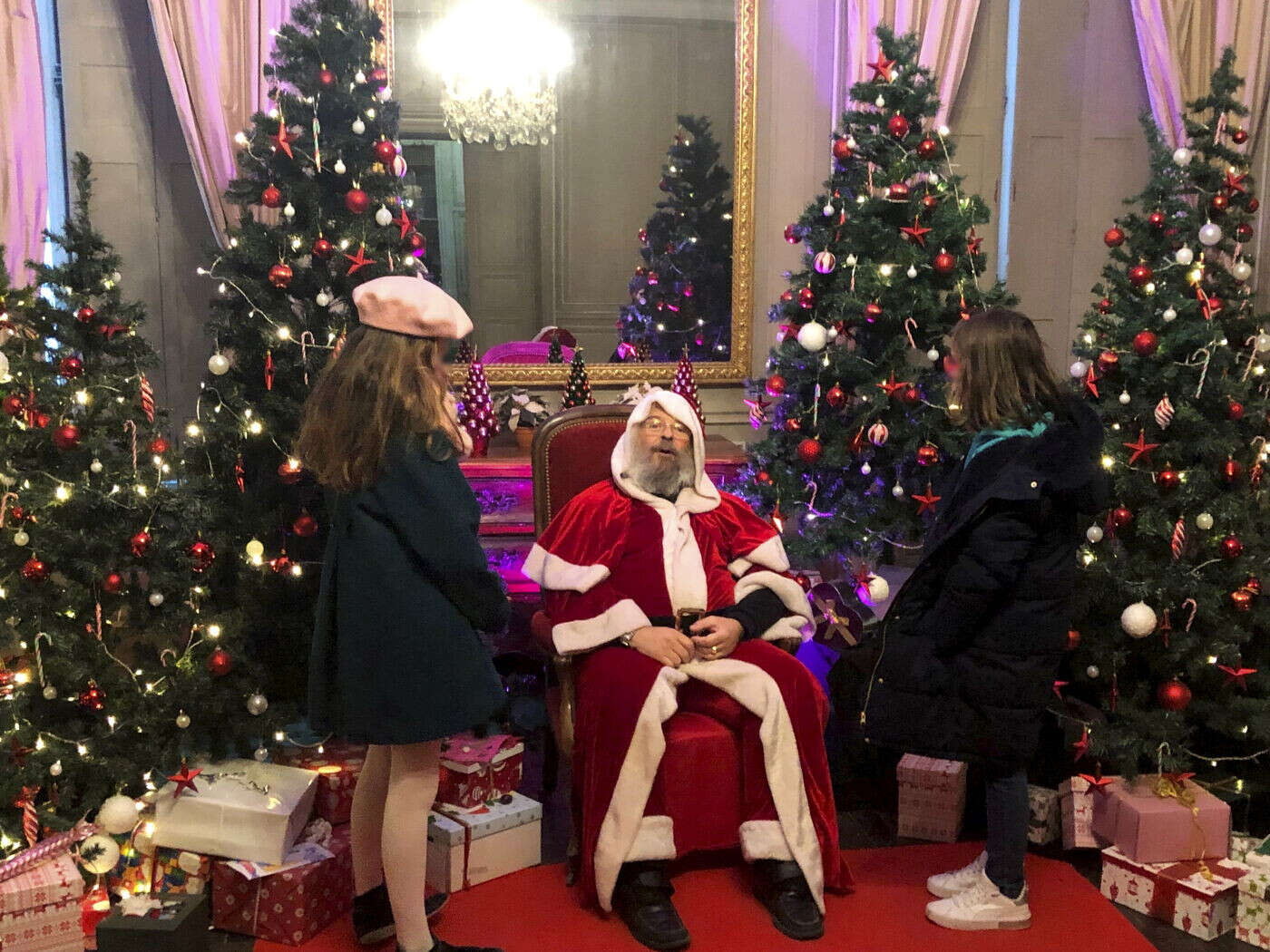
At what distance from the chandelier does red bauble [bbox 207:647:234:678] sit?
2.80 metres

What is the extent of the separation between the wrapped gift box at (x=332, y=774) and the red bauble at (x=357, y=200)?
1.96 metres

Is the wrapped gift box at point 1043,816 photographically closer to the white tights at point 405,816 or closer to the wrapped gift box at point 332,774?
the white tights at point 405,816

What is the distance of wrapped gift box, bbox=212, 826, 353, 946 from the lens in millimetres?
3145

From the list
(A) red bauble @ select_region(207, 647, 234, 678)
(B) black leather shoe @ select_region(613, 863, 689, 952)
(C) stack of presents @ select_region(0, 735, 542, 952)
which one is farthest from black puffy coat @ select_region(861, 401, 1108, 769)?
(A) red bauble @ select_region(207, 647, 234, 678)

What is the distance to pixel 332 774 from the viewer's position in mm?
3561

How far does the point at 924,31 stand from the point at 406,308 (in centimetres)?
384

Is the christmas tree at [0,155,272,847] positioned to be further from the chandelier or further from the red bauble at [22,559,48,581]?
the chandelier

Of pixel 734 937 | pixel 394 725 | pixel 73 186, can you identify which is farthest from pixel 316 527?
pixel 73 186

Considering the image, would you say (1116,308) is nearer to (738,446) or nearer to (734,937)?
(738,446)

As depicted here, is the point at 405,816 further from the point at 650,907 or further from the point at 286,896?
the point at 650,907

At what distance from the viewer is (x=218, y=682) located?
3627 millimetres

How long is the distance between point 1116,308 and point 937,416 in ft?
2.56

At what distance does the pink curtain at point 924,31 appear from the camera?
5207 mm

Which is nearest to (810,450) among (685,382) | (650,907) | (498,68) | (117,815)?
(685,382)
